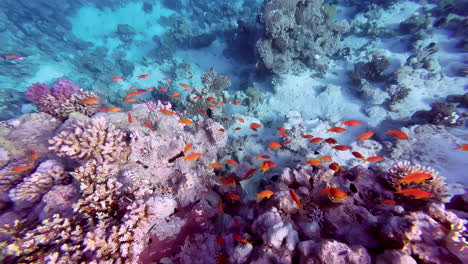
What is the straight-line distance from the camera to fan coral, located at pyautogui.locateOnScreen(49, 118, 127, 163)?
4316 millimetres

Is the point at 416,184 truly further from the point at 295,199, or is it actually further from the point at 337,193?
the point at 295,199

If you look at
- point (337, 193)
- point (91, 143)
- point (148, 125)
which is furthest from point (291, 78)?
point (91, 143)

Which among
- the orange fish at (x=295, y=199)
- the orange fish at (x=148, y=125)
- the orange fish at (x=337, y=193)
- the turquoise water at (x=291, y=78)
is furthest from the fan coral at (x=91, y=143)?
the orange fish at (x=337, y=193)

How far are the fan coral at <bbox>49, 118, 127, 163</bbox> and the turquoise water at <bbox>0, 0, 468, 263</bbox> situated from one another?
0.71m

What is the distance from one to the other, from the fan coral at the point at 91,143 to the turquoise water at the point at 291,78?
714 millimetres

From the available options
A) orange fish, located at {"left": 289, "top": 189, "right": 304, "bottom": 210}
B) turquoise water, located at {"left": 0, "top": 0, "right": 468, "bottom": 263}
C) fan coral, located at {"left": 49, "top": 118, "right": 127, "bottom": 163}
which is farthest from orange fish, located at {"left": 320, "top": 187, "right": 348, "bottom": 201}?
fan coral, located at {"left": 49, "top": 118, "right": 127, "bottom": 163}

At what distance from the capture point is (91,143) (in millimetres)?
4352

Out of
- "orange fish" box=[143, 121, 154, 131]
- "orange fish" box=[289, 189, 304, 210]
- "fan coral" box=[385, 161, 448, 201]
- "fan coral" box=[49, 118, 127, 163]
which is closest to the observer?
"orange fish" box=[289, 189, 304, 210]

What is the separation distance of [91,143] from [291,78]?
9.67 metres

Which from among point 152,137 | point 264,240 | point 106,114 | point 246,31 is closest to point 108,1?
point 246,31

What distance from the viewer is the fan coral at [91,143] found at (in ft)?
14.2

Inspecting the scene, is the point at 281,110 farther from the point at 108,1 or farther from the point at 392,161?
the point at 108,1

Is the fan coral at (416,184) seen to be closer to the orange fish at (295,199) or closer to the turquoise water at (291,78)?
the turquoise water at (291,78)

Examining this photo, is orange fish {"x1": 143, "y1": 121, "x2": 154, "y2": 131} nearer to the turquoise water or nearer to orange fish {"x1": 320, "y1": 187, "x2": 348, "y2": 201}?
the turquoise water
